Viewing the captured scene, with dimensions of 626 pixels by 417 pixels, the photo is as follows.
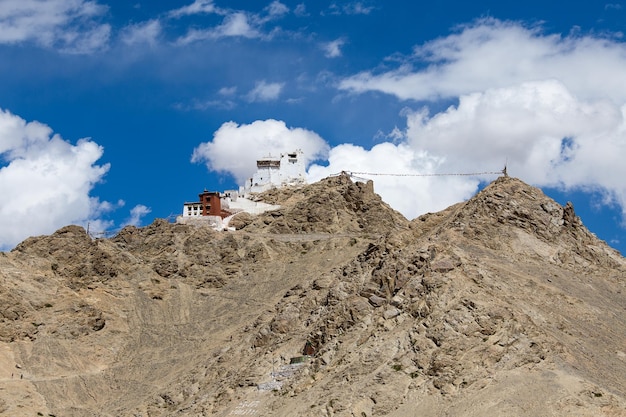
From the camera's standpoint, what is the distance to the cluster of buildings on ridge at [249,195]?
14975 cm

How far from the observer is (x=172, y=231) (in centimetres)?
14388

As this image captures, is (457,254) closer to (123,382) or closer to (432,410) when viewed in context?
(432,410)

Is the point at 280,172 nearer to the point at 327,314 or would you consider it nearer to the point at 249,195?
the point at 249,195

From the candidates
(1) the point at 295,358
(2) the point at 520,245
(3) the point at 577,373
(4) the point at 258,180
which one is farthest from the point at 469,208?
(4) the point at 258,180

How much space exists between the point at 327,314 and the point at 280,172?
63717 millimetres

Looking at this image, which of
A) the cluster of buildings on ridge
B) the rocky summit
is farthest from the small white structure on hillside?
the rocky summit

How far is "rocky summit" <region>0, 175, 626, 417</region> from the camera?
8581 cm

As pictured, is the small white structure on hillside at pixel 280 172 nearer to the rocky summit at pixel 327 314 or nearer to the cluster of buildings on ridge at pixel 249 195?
the cluster of buildings on ridge at pixel 249 195

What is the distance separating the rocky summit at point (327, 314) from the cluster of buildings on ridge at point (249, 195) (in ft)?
12.7

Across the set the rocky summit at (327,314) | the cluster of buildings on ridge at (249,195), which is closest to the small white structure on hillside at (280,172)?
the cluster of buildings on ridge at (249,195)

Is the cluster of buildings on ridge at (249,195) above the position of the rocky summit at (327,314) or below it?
above

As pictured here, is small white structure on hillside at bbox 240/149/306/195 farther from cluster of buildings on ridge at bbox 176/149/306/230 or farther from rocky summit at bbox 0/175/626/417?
rocky summit at bbox 0/175/626/417

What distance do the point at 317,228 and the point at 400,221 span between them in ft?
33.8

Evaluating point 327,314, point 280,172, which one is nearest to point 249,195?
point 280,172
